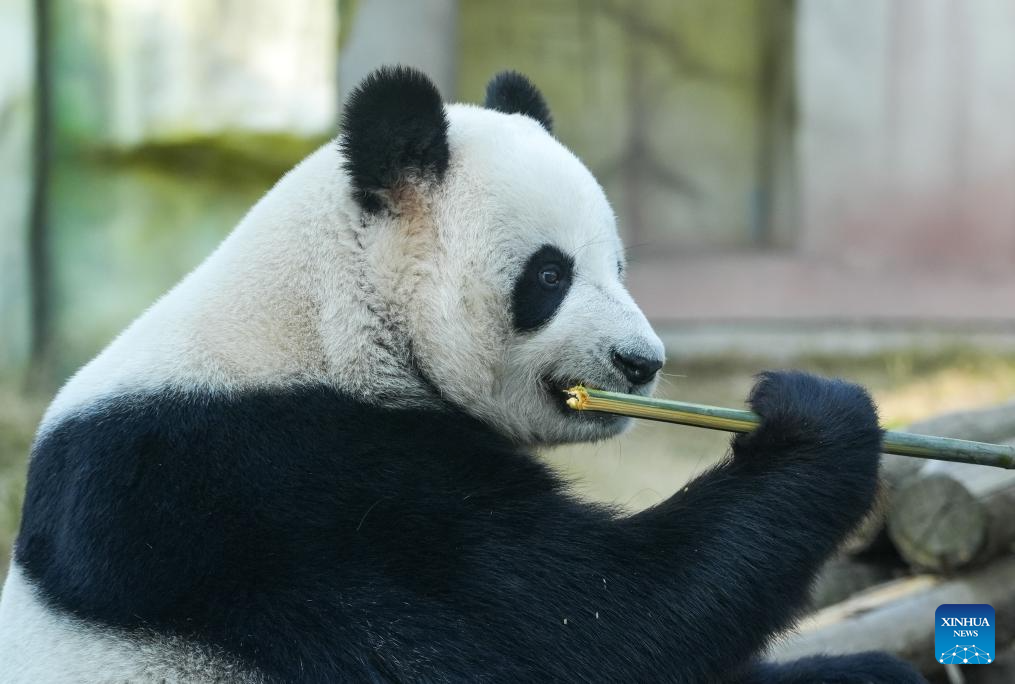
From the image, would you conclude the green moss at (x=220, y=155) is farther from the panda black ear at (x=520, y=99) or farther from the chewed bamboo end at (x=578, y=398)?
the chewed bamboo end at (x=578, y=398)

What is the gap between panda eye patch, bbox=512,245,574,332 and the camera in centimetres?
283

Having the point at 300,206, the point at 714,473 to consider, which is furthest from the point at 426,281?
the point at 714,473

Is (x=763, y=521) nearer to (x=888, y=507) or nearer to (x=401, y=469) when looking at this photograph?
(x=401, y=469)

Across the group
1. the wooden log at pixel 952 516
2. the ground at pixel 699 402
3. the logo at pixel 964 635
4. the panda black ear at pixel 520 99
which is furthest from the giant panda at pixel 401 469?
the ground at pixel 699 402

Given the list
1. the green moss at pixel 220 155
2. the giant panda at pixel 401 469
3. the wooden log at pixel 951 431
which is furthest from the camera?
the green moss at pixel 220 155

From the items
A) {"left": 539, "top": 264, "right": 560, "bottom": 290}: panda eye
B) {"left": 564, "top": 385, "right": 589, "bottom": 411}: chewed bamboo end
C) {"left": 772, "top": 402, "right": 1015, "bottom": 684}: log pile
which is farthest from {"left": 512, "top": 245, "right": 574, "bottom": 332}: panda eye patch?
{"left": 772, "top": 402, "right": 1015, "bottom": 684}: log pile

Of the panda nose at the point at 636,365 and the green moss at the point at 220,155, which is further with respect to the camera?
the green moss at the point at 220,155

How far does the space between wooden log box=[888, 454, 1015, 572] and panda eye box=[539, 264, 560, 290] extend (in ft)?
5.65

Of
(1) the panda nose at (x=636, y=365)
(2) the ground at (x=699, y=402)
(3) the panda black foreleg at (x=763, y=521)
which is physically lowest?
(2) the ground at (x=699, y=402)

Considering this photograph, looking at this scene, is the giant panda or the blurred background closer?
the giant panda

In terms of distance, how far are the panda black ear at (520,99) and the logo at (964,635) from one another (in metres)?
1.95

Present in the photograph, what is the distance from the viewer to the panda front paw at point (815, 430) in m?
2.66

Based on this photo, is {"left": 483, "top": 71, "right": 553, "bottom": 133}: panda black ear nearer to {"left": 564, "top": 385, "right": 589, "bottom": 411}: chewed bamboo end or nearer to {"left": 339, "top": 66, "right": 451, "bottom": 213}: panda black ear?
{"left": 339, "top": 66, "right": 451, "bottom": 213}: panda black ear

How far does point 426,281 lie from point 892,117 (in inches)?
316
